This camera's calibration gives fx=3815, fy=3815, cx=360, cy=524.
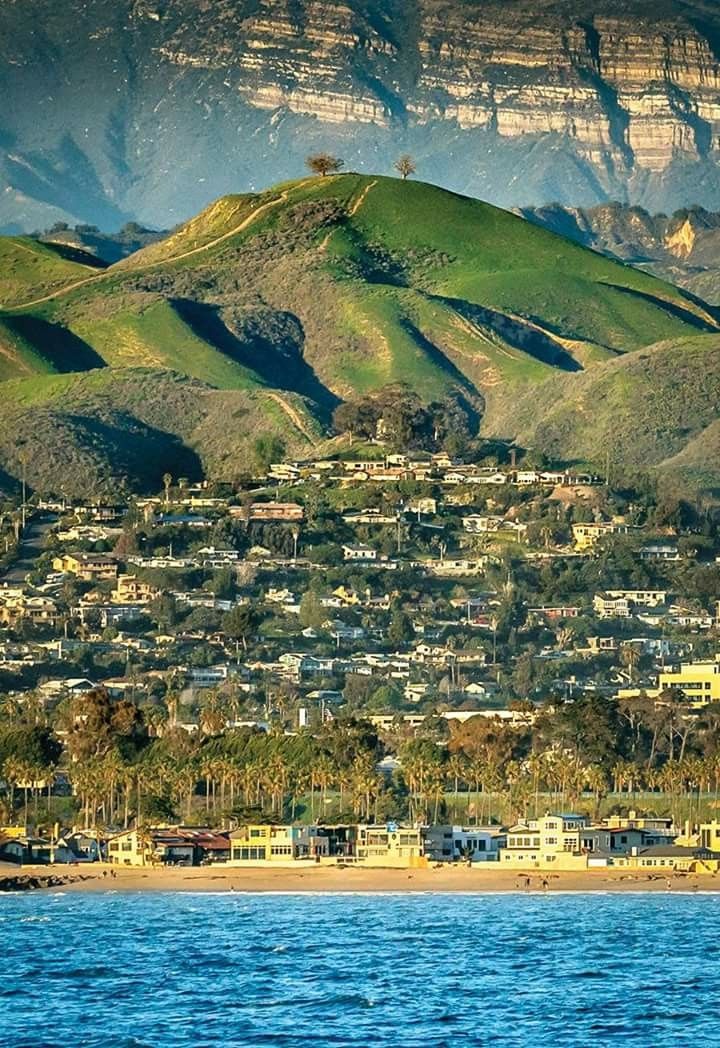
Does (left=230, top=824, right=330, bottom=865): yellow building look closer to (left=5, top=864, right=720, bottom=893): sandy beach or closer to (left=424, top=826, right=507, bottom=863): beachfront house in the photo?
(left=5, top=864, right=720, bottom=893): sandy beach

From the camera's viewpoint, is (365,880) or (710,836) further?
(710,836)

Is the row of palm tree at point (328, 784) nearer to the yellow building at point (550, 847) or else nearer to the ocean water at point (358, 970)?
the yellow building at point (550, 847)

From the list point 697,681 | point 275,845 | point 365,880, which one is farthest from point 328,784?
point 697,681

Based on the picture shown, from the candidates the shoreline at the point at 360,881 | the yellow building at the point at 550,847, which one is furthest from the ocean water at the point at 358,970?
the yellow building at the point at 550,847

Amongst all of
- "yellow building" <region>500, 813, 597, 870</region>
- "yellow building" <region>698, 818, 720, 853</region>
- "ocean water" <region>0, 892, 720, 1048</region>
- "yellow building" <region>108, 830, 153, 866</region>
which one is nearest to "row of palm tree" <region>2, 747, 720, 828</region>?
"yellow building" <region>108, 830, 153, 866</region>

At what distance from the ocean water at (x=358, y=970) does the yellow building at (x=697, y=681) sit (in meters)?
52.3

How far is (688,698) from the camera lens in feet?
614

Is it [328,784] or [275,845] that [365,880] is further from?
[328,784]

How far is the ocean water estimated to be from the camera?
102 metres

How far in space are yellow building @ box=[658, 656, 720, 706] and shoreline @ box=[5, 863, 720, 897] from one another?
153 feet

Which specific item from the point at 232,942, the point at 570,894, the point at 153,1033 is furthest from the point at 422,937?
the point at 153,1033

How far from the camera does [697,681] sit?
19275 cm

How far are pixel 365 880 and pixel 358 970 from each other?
1058 inches

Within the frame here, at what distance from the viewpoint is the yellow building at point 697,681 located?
624ft
